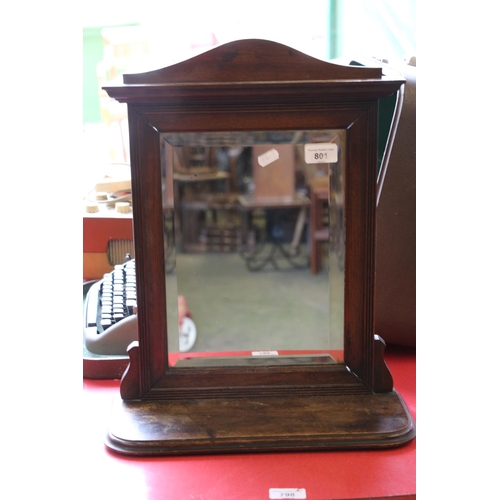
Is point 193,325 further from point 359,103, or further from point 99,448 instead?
point 359,103

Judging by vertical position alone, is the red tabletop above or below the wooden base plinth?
below

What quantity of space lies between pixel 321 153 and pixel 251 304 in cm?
22

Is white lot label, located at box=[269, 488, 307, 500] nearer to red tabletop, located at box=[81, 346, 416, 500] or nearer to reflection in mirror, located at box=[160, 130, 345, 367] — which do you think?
red tabletop, located at box=[81, 346, 416, 500]

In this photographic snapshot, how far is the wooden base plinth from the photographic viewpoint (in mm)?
756

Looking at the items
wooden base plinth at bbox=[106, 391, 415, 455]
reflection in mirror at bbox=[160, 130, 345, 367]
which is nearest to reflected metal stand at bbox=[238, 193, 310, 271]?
reflection in mirror at bbox=[160, 130, 345, 367]

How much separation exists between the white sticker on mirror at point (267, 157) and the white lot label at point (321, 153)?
39mm

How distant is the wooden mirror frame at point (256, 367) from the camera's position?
756mm

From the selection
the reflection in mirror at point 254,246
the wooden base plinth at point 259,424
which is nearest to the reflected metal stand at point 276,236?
the reflection in mirror at point 254,246

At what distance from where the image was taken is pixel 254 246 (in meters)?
0.82

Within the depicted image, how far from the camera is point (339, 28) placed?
2799 millimetres

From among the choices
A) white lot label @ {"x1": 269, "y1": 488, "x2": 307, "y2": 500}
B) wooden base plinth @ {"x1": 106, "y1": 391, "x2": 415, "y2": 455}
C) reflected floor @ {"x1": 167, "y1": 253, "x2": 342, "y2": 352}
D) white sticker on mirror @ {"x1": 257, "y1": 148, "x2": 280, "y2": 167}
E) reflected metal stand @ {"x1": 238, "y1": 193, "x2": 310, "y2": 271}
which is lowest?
white lot label @ {"x1": 269, "y1": 488, "x2": 307, "y2": 500}

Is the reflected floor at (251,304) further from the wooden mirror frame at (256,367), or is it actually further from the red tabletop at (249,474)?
the red tabletop at (249,474)
